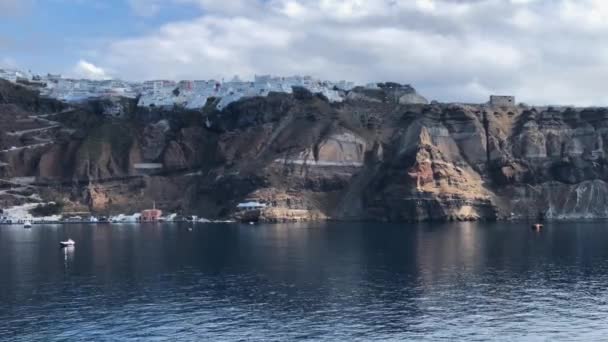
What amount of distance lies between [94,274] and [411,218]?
11142 cm

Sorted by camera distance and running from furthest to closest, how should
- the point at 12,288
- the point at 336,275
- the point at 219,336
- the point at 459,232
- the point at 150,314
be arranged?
the point at 459,232
the point at 336,275
the point at 12,288
the point at 150,314
the point at 219,336

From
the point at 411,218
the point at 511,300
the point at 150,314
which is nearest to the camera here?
the point at 150,314

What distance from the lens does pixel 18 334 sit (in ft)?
199

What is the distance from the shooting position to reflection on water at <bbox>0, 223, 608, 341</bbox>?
6250cm

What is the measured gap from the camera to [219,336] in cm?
6038

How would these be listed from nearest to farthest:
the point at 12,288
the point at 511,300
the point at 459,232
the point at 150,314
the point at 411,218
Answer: the point at 150,314, the point at 511,300, the point at 12,288, the point at 459,232, the point at 411,218

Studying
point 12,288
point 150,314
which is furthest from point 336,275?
point 12,288

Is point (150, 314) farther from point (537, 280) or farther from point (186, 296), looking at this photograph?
point (537, 280)

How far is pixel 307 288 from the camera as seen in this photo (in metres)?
81.5

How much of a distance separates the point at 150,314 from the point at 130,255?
46.3 m

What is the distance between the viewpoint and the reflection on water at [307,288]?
62500 millimetres

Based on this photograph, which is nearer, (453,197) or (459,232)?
(459,232)

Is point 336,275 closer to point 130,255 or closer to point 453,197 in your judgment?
point 130,255

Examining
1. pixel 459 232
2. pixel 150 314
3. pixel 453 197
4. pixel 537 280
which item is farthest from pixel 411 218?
pixel 150 314
